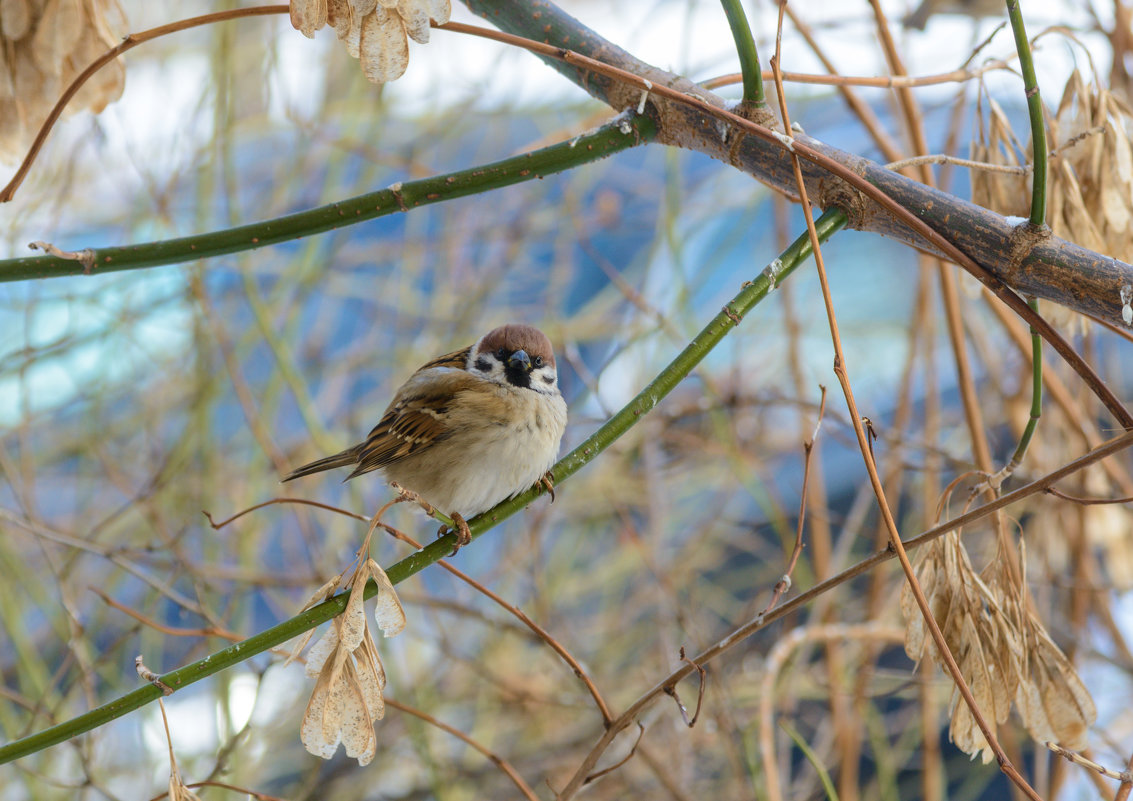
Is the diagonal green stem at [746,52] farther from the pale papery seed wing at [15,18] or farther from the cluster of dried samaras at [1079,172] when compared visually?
the pale papery seed wing at [15,18]

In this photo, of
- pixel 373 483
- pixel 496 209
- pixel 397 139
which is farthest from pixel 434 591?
pixel 397 139

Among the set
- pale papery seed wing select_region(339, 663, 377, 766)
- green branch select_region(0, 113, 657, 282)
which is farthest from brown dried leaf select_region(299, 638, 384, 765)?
green branch select_region(0, 113, 657, 282)

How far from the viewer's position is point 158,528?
6.84 feet

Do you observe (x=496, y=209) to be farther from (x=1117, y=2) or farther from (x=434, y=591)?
(x=1117, y=2)

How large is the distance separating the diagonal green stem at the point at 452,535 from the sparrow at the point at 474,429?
1.82 feet

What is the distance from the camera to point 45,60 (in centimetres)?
117

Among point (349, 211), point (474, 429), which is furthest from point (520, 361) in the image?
point (349, 211)

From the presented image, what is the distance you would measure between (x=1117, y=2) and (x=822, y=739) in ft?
5.87

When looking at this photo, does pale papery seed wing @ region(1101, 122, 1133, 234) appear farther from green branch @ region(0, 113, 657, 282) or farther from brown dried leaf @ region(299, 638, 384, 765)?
brown dried leaf @ region(299, 638, 384, 765)

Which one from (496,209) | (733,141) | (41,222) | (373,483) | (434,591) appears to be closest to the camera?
(733,141)

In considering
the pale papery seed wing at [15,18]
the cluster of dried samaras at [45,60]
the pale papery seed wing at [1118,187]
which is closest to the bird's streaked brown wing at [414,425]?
the cluster of dried samaras at [45,60]

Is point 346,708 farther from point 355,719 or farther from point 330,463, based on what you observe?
point 330,463

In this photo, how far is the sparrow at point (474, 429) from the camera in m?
1.52

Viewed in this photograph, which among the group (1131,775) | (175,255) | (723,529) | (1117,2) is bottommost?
(1131,775)
